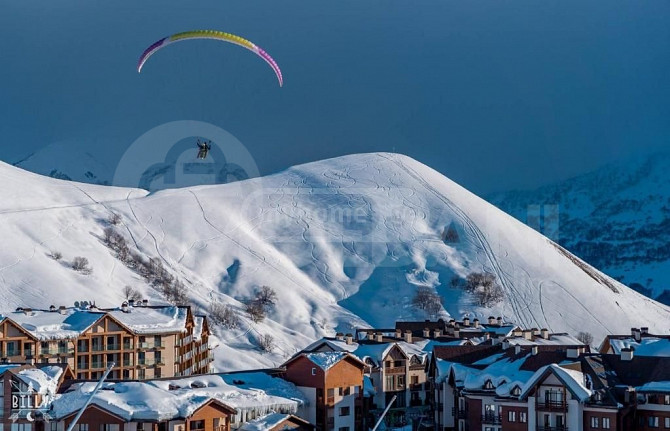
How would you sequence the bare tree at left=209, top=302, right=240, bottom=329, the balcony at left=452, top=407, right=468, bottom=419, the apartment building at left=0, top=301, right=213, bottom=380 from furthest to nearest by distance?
the bare tree at left=209, top=302, right=240, bottom=329, the apartment building at left=0, top=301, right=213, bottom=380, the balcony at left=452, top=407, right=468, bottom=419

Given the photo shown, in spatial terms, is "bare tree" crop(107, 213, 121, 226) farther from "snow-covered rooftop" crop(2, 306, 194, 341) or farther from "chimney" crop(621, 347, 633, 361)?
"chimney" crop(621, 347, 633, 361)

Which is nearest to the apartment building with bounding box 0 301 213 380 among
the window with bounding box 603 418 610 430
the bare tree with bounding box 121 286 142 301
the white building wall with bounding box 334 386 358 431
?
the white building wall with bounding box 334 386 358 431

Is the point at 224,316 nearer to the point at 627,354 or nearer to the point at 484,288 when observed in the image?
the point at 484,288

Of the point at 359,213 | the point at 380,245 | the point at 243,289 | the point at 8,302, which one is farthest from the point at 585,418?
the point at 359,213

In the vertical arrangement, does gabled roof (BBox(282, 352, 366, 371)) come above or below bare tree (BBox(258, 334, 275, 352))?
below

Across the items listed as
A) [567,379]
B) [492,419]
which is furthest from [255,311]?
[567,379]

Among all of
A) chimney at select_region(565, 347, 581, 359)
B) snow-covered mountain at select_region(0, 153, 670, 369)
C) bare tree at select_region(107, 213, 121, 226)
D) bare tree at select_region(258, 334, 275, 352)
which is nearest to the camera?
chimney at select_region(565, 347, 581, 359)

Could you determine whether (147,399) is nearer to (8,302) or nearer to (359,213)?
(8,302)

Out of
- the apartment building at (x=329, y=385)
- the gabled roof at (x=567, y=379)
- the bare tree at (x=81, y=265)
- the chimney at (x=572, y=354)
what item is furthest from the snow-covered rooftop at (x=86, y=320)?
the gabled roof at (x=567, y=379)
